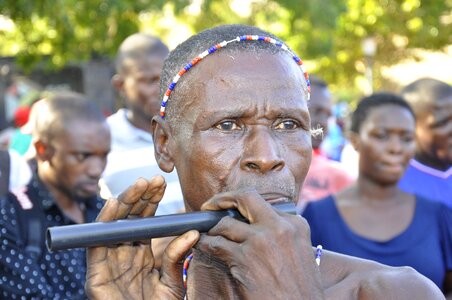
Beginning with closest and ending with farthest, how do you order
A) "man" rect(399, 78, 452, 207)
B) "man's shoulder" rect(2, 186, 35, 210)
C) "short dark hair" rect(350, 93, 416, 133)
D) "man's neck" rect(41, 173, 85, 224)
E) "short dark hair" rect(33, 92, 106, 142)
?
"man's shoulder" rect(2, 186, 35, 210) → "man's neck" rect(41, 173, 85, 224) → "short dark hair" rect(33, 92, 106, 142) → "short dark hair" rect(350, 93, 416, 133) → "man" rect(399, 78, 452, 207)

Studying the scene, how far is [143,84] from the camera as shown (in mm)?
5289

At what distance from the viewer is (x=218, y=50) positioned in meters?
2.28

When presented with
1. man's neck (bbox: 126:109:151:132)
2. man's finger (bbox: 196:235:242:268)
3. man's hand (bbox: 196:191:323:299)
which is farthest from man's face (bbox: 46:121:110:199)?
man's hand (bbox: 196:191:323:299)

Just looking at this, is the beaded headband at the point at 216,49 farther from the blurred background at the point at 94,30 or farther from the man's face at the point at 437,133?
the blurred background at the point at 94,30

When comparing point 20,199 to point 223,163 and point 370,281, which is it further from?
point 370,281

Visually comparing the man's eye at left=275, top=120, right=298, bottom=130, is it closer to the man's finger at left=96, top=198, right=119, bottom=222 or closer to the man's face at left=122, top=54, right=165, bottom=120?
the man's finger at left=96, top=198, right=119, bottom=222

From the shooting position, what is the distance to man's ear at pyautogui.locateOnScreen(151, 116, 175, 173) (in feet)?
8.04

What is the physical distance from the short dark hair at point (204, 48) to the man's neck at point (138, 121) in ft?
8.42

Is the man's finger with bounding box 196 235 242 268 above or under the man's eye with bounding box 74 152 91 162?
above

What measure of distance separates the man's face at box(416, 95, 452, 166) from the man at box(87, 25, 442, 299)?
3.35 m

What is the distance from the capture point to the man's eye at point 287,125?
2236mm

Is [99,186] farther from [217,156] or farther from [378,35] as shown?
[378,35]

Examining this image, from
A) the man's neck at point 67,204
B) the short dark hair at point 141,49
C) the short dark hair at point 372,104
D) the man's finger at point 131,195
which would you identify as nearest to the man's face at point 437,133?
the short dark hair at point 372,104

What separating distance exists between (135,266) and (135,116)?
285 centimetres
